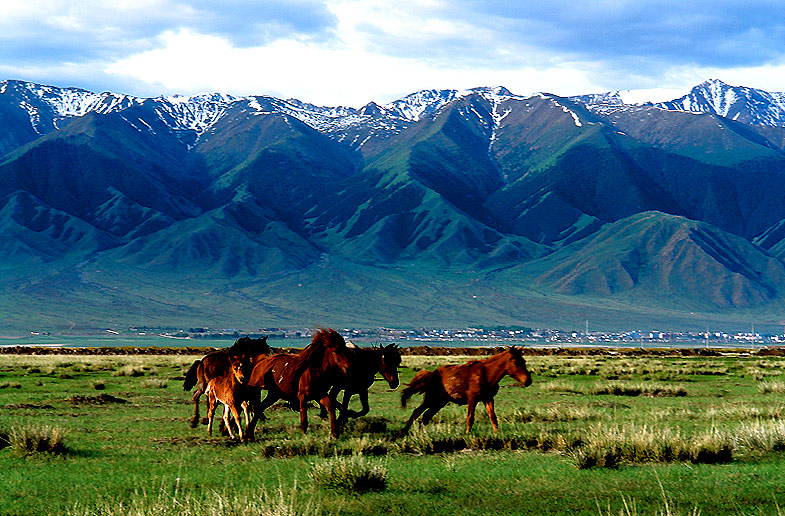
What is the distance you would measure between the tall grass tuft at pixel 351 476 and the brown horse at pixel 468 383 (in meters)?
4.57

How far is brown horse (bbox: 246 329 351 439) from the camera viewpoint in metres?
16.9

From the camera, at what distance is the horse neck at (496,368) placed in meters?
17.0

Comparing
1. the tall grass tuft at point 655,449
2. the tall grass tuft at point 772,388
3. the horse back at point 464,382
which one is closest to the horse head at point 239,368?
the horse back at point 464,382

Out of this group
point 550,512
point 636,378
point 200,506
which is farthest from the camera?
point 636,378

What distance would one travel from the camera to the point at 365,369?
1841 cm

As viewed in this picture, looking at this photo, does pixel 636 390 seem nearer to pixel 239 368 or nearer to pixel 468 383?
pixel 468 383

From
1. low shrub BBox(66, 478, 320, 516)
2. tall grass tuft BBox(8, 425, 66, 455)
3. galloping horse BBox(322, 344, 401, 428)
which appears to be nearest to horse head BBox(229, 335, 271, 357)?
galloping horse BBox(322, 344, 401, 428)

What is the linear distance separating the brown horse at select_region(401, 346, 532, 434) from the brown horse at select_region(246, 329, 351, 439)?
1527 mm

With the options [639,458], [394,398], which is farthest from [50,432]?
[394,398]

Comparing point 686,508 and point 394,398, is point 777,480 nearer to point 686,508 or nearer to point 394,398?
point 686,508

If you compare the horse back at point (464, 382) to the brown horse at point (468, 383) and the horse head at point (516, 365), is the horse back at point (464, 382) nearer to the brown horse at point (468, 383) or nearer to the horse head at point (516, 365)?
the brown horse at point (468, 383)

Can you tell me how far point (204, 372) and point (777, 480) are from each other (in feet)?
37.6

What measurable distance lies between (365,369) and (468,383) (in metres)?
2.40

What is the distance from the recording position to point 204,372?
61.5ft
